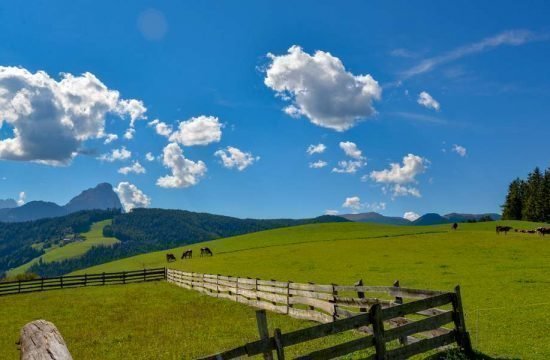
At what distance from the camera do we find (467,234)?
66.1 meters

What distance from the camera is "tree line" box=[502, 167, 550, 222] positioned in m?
109

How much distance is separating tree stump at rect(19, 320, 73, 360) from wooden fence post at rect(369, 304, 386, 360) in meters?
6.37

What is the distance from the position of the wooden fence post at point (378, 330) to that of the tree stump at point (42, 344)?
20.9ft

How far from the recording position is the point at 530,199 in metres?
112

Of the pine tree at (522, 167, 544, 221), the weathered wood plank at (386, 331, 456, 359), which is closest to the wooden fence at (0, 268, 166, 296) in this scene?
the weathered wood plank at (386, 331, 456, 359)

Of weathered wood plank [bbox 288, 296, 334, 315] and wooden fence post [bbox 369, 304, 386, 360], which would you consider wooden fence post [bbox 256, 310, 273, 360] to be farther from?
weathered wood plank [bbox 288, 296, 334, 315]

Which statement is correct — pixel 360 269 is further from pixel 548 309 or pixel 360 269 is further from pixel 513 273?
pixel 548 309

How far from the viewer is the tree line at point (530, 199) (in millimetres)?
109000

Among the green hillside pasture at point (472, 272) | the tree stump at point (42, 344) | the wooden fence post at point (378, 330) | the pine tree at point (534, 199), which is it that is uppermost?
the pine tree at point (534, 199)

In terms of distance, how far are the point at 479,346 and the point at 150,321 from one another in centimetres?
1639

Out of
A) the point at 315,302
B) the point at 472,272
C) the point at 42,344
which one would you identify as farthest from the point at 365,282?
the point at 42,344

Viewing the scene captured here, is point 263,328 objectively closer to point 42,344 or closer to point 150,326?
point 42,344

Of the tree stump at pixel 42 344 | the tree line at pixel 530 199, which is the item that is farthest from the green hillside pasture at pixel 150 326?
the tree line at pixel 530 199

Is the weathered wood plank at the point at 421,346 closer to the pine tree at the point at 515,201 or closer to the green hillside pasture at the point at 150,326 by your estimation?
the green hillside pasture at the point at 150,326
